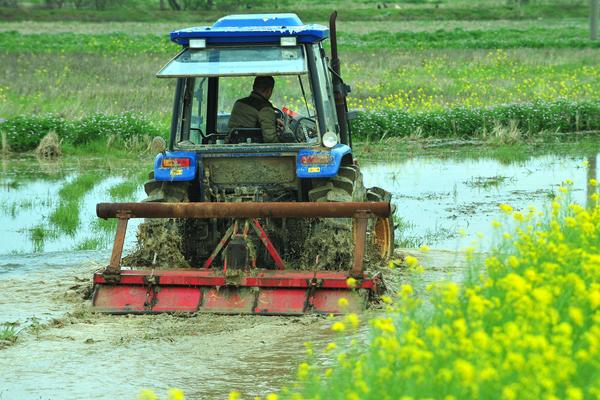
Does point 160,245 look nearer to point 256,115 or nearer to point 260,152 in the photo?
point 260,152

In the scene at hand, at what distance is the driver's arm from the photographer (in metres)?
10.5

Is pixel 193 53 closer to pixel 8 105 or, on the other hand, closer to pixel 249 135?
pixel 249 135

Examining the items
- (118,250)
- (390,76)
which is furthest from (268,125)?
(390,76)

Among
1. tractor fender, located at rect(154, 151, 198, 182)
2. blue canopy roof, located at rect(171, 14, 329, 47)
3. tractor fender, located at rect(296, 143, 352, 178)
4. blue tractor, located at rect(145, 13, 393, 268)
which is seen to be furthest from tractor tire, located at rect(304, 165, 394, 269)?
blue canopy roof, located at rect(171, 14, 329, 47)

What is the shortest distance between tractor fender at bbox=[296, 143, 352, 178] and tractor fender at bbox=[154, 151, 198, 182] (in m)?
0.92

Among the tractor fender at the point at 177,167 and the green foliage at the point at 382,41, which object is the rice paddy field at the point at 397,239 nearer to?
the green foliage at the point at 382,41

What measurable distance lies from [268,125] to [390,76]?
22.7 m

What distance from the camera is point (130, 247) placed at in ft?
43.6

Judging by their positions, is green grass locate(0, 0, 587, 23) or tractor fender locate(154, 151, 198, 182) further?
green grass locate(0, 0, 587, 23)

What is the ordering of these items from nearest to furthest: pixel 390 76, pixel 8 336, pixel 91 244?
pixel 8 336 < pixel 91 244 < pixel 390 76

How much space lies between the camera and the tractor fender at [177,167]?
10.1m

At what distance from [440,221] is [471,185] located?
3013mm

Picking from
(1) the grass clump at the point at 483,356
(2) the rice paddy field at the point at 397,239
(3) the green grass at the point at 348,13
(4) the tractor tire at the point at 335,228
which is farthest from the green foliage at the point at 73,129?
(3) the green grass at the point at 348,13

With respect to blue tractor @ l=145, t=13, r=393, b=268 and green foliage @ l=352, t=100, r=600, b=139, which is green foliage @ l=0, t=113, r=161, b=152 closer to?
green foliage @ l=352, t=100, r=600, b=139
